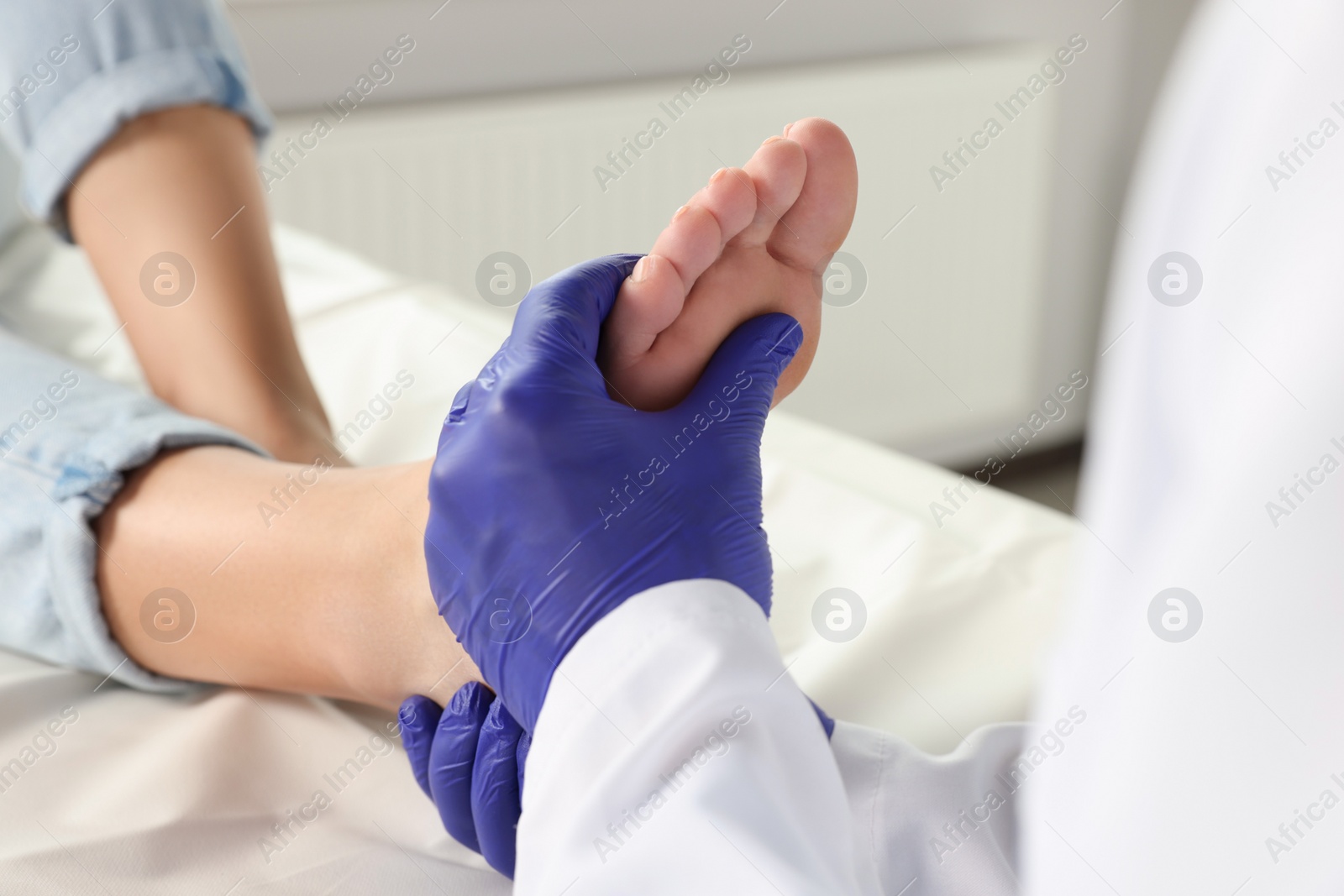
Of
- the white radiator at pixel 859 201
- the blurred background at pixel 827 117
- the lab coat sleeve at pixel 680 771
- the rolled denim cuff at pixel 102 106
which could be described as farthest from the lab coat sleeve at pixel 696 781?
the white radiator at pixel 859 201

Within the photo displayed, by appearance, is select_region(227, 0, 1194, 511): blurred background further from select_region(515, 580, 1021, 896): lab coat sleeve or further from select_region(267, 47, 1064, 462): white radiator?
select_region(515, 580, 1021, 896): lab coat sleeve

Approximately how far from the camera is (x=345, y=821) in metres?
0.50

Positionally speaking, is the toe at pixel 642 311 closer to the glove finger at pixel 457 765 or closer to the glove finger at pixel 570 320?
the glove finger at pixel 570 320

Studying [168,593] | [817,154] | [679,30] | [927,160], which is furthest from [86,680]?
[927,160]

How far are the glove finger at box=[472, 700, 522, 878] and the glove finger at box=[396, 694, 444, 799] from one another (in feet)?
0.15

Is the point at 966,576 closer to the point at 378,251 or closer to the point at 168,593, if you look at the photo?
the point at 168,593

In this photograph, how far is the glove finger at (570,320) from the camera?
1.55ft

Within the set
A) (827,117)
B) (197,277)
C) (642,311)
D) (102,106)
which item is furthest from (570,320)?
(827,117)

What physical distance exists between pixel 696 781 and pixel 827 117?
154cm

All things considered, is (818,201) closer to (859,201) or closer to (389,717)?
(389,717)

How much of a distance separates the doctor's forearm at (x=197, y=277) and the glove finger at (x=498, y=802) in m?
0.33

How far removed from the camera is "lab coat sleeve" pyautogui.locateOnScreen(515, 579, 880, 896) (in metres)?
0.33

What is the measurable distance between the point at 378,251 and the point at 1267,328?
1416 mm

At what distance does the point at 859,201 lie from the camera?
1.78m
